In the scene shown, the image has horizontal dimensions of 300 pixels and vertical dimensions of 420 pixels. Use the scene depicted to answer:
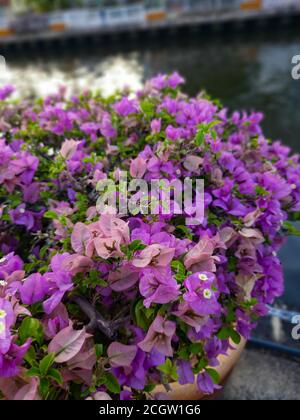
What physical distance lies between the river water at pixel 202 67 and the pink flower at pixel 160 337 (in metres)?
10.9

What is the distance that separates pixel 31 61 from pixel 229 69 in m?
13.0

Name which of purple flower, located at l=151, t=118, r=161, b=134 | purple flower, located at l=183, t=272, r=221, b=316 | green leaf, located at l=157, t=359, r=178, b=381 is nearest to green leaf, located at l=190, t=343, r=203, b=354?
green leaf, located at l=157, t=359, r=178, b=381

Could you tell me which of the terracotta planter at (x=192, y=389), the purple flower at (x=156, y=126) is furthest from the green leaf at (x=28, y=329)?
the purple flower at (x=156, y=126)

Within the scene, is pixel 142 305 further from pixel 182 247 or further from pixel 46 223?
pixel 46 223

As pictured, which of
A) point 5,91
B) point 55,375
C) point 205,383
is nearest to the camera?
point 55,375

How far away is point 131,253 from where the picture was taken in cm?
138

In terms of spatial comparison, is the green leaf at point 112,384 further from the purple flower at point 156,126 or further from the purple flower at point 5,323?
the purple flower at point 156,126

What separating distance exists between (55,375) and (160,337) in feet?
1.06

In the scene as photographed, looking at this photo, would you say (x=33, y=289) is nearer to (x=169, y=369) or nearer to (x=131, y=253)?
(x=131, y=253)

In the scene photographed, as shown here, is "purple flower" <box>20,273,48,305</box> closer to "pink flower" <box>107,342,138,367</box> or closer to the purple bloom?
"pink flower" <box>107,342,138,367</box>

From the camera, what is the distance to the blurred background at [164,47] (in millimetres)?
18219

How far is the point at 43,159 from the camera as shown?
2432 millimetres

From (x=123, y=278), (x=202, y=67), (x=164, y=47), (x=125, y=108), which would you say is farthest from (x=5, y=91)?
(x=164, y=47)

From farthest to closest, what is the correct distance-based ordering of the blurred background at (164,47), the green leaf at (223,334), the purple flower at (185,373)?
the blurred background at (164,47), the green leaf at (223,334), the purple flower at (185,373)
